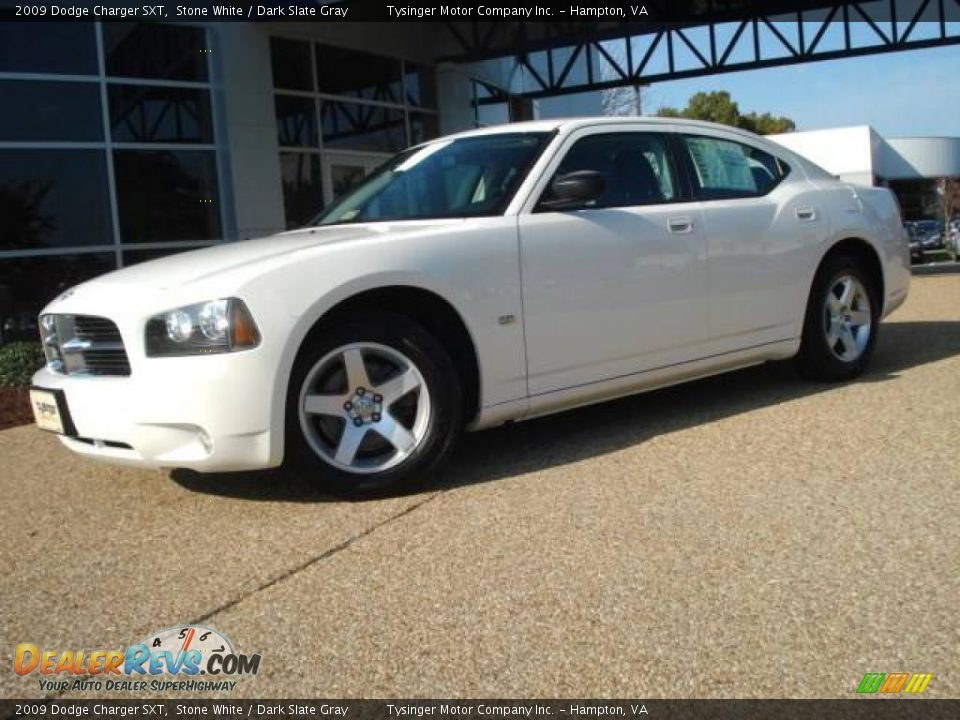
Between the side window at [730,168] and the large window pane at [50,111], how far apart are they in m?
8.12

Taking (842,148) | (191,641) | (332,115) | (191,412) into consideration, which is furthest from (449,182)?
(842,148)

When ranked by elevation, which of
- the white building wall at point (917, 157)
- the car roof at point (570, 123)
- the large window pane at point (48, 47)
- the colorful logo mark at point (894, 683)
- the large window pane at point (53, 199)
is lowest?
the colorful logo mark at point (894, 683)

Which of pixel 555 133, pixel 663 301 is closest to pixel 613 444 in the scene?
pixel 663 301

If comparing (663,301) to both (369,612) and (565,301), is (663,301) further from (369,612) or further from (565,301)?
(369,612)

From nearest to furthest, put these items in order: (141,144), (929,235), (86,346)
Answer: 1. (86,346)
2. (141,144)
3. (929,235)

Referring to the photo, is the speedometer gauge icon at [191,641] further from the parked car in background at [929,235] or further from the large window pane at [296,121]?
the parked car in background at [929,235]

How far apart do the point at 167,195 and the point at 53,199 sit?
54.6 inches

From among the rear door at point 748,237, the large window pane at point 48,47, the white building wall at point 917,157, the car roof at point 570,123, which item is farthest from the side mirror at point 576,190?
the white building wall at point 917,157

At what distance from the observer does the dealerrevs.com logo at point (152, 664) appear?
2.53m

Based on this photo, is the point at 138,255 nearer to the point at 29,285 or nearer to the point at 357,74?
the point at 29,285

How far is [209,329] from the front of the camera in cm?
356

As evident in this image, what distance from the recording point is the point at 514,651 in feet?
8.39

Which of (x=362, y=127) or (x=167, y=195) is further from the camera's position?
(x=362, y=127)

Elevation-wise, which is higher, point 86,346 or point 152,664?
point 86,346
